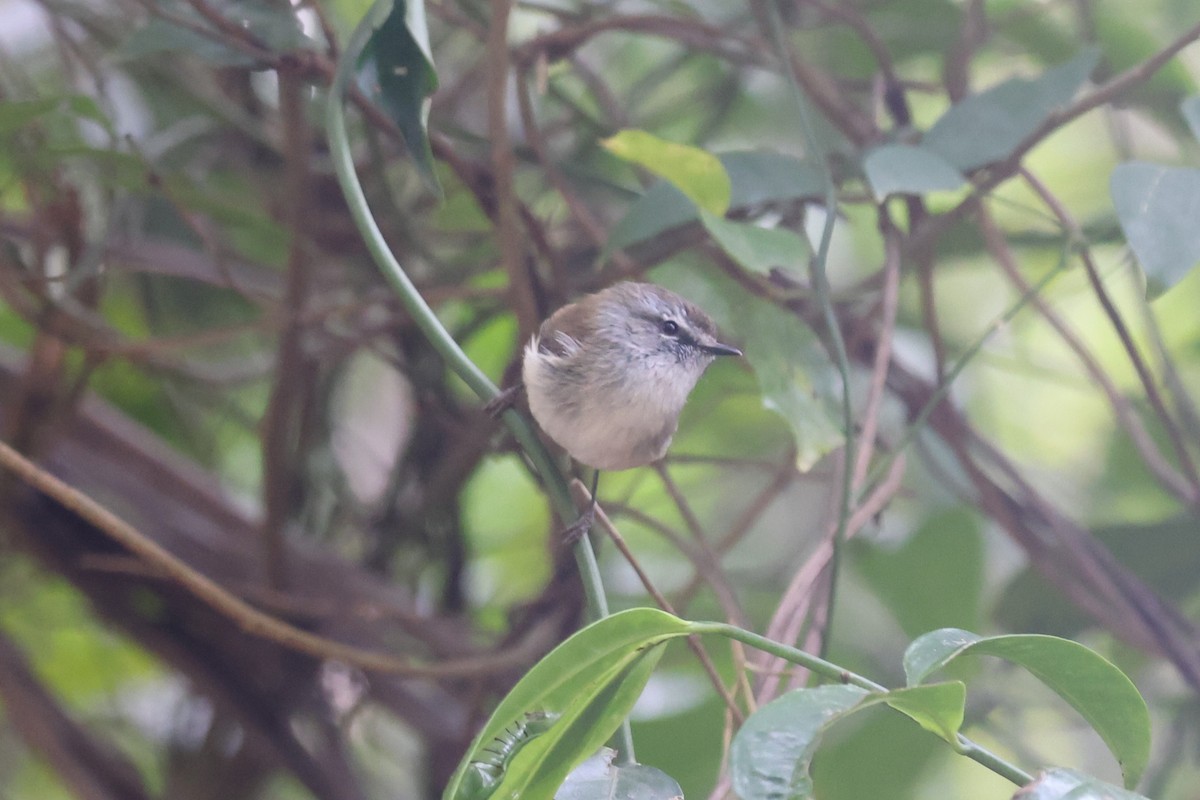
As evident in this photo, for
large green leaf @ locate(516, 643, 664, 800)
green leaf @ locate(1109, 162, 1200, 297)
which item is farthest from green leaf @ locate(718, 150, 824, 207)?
large green leaf @ locate(516, 643, 664, 800)

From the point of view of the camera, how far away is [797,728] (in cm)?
61

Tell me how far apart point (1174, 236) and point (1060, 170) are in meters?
1.14

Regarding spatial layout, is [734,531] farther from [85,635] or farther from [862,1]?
[85,635]

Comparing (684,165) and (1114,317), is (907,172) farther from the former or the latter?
(1114,317)

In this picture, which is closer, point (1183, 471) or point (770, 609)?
point (1183, 471)

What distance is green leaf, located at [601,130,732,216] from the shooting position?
1171 mm

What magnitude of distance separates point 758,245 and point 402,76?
0.46 m

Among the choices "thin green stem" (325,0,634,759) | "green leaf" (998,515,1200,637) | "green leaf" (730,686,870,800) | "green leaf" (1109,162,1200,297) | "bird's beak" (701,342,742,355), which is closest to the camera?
"green leaf" (730,686,870,800)

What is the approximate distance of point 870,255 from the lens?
196 centimetres

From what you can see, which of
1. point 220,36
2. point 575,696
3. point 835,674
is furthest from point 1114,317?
point 220,36

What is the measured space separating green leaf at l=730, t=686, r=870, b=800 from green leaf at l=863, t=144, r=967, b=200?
2.14ft

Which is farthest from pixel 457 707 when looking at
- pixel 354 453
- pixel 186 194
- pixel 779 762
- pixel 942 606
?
pixel 779 762

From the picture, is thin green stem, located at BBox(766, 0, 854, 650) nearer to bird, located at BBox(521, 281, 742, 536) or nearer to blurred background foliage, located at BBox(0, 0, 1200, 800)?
blurred background foliage, located at BBox(0, 0, 1200, 800)

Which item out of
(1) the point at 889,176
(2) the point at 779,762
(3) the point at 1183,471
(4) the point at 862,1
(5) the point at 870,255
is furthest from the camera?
(5) the point at 870,255
